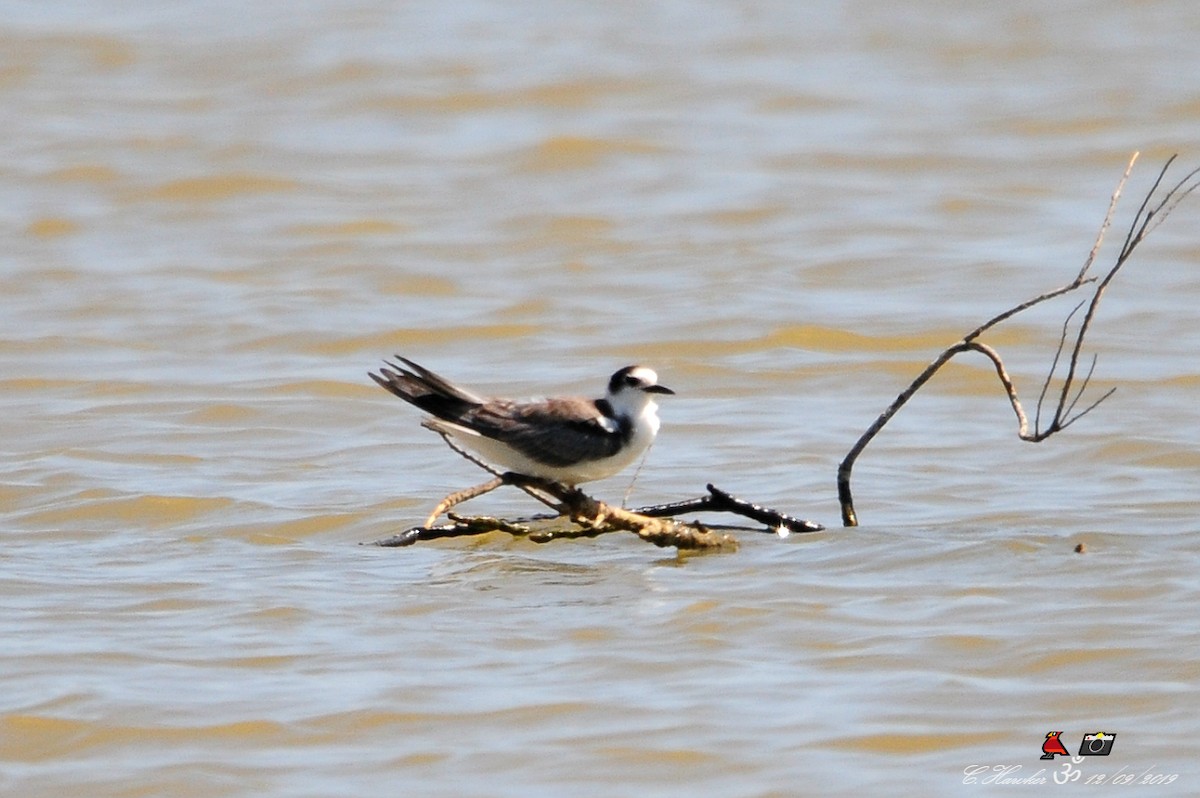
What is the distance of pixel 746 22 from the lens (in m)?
23.1

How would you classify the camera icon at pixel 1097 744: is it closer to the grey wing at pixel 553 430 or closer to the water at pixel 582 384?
the water at pixel 582 384

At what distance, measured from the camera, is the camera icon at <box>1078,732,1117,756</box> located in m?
6.34

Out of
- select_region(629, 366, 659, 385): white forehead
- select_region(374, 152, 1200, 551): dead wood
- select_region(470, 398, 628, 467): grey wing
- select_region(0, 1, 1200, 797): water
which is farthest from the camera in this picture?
select_region(629, 366, 659, 385): white forehead

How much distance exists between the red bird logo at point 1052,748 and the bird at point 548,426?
274cm

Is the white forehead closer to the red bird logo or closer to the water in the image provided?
the water

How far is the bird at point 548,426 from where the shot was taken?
336 inches

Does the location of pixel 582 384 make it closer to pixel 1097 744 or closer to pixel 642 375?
pixel 642 375

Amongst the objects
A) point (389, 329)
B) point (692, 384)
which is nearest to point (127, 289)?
point (389, 329)

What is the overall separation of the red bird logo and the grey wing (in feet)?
9.12

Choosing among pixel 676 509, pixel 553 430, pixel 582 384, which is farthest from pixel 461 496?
pixel 582 384

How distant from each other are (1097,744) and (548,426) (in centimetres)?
307

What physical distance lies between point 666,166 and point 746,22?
5.16m

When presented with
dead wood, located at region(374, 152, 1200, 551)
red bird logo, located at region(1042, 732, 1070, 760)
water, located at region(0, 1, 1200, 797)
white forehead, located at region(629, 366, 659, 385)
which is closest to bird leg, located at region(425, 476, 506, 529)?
dead wood, located at region(374, 152, 1200, 551)

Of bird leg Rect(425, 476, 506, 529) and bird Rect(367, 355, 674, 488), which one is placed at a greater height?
bird Rect(367, 355, 674, 488)
